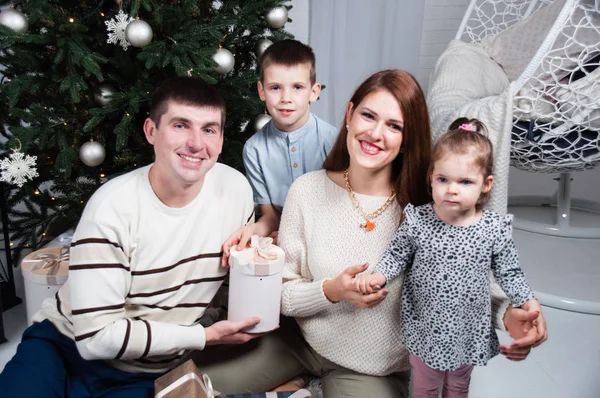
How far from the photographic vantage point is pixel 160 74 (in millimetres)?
1997

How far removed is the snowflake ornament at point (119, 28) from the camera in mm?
1798

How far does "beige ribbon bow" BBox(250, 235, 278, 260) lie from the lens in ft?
4.65

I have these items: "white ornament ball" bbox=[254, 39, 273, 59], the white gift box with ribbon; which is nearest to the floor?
the white gift box with ribbon

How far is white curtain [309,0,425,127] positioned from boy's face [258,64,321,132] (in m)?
1.72

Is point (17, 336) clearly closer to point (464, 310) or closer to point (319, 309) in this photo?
point (319, 309)

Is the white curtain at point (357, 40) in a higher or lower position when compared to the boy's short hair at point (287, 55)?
higher

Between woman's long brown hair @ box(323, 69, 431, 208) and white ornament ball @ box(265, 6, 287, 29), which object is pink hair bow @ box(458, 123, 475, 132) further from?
white ornament ball @ box(265, 6, 287, 29)

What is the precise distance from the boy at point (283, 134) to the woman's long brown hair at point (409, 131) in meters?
0.37

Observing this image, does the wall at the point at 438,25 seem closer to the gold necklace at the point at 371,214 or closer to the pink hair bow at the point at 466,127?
the gold necklace at the point at 371,214

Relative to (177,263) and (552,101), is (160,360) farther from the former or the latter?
(552,101)

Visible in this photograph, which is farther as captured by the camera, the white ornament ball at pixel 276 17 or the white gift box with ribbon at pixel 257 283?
the white ornament ball at pixel 276 17

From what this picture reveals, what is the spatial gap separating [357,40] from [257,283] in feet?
8.49

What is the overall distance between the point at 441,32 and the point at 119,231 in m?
2.98

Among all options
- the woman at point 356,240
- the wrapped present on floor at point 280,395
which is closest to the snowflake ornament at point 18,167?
the woman at point 356,240
